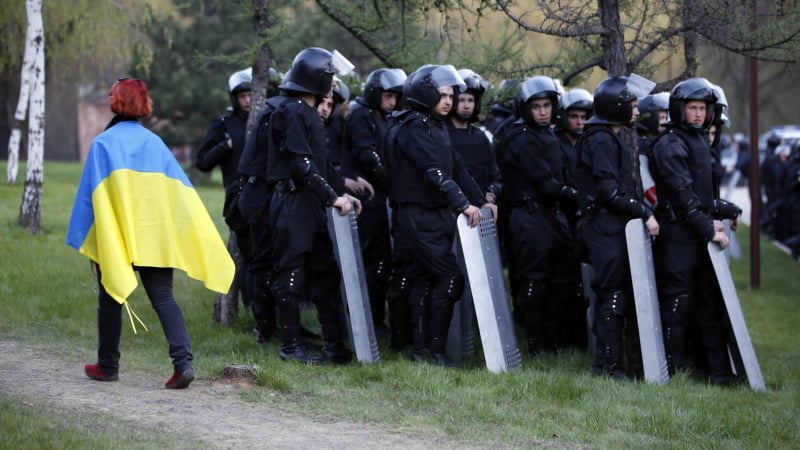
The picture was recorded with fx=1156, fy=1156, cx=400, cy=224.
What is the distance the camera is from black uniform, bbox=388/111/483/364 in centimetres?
834

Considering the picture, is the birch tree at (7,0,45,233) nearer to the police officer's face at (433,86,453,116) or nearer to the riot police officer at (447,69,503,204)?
the riot police officer at (447,69,503,204)

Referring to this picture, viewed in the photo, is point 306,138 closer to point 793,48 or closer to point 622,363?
point 622,363

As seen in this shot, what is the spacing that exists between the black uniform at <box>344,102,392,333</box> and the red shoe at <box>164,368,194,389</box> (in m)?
3.18

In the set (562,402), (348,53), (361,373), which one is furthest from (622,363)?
(348,53)

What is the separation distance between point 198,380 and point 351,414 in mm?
1233

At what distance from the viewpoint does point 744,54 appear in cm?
872

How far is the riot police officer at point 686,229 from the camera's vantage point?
8.45 metres

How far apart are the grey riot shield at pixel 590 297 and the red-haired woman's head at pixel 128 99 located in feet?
12.1

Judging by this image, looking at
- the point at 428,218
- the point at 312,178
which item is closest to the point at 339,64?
the point at 312,178

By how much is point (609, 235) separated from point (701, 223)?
655 mm

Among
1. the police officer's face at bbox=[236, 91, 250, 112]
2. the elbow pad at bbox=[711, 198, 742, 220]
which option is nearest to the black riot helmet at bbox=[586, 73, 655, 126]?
the elbow pad at bbox=[711, 198, 742, 220]

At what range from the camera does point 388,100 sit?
10062 mm

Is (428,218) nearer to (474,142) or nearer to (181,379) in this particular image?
(474,142)

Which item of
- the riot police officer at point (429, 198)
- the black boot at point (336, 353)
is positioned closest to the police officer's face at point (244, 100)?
the riot police officer at point (429, 198)
